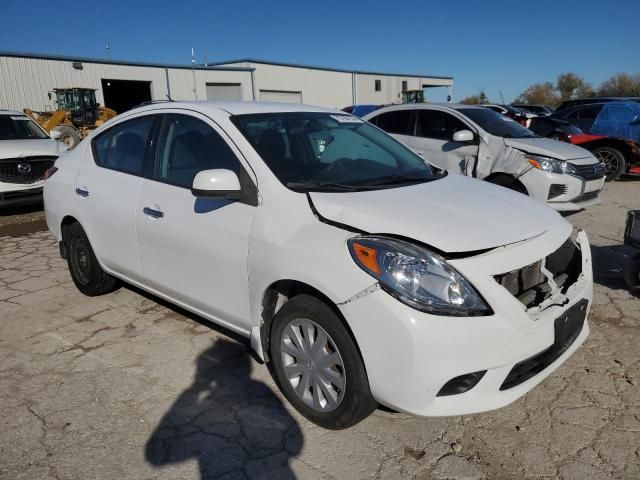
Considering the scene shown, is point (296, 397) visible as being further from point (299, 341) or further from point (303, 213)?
point (303, 213)

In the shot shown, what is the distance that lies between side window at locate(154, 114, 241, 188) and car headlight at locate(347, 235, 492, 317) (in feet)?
3.82

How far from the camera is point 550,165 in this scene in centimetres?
653

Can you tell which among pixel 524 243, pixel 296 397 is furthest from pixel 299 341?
pixel 524 243

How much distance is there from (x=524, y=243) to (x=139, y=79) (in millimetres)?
31082

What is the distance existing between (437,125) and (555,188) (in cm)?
197

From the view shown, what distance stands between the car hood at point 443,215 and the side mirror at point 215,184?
45 centimetres

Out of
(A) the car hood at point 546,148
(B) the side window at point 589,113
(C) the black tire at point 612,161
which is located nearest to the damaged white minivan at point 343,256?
(A) the car hood at point 546,148

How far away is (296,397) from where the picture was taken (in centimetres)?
269

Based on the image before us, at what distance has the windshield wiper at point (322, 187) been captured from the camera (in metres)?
2.75

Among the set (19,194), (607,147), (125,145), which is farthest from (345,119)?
(607,147)

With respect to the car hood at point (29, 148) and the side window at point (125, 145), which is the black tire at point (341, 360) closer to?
the side window at point (125, 145)

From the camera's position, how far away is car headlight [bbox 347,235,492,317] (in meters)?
2.15

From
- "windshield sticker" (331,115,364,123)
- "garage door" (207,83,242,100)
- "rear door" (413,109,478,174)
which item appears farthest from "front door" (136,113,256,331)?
"garage door" (207,83,242,100)

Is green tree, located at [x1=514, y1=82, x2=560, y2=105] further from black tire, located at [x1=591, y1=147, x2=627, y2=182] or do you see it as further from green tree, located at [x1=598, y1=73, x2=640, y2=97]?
black tire, located at [x1=591, y1=147, x2=627, y2=182]
